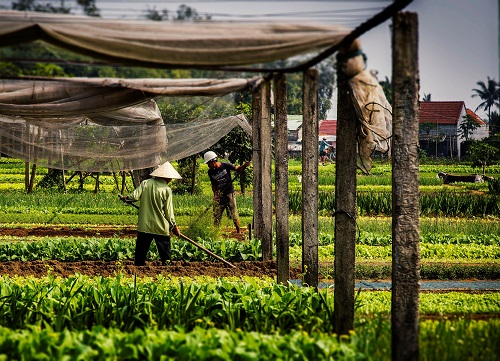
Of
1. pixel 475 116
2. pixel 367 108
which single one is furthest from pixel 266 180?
pixel 475 116

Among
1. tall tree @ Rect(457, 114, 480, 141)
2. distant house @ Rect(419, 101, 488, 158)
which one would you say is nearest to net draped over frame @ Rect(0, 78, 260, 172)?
tall tree @ Rect(457, 114, 480, 141)

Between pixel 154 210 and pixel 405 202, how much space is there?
618 centimetres

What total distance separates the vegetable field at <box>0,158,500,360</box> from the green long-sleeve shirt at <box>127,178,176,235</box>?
0.61 metres

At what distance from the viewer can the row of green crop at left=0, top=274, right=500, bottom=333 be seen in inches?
287

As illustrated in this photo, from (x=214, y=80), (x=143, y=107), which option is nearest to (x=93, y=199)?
(x=143, y=107)

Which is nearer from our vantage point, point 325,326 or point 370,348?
point 370,348

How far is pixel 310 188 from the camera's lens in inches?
346

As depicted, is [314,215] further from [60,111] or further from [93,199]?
[93,199]

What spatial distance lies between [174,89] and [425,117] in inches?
983

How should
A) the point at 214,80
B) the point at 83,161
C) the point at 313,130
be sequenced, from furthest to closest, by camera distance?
the point at 83,161 → the point at 313,130 → the point at 214,80

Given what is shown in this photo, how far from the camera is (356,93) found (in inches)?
284

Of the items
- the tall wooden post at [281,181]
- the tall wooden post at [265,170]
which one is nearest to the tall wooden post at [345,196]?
the tall wooden post at [281,181]

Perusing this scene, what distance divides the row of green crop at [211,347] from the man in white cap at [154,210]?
518 centimetres

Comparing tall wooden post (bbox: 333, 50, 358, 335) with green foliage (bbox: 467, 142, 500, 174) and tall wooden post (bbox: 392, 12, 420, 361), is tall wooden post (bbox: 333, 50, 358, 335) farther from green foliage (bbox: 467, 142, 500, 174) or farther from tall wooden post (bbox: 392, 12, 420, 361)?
green foliage (bbox: 467, 142, 500, 174)
